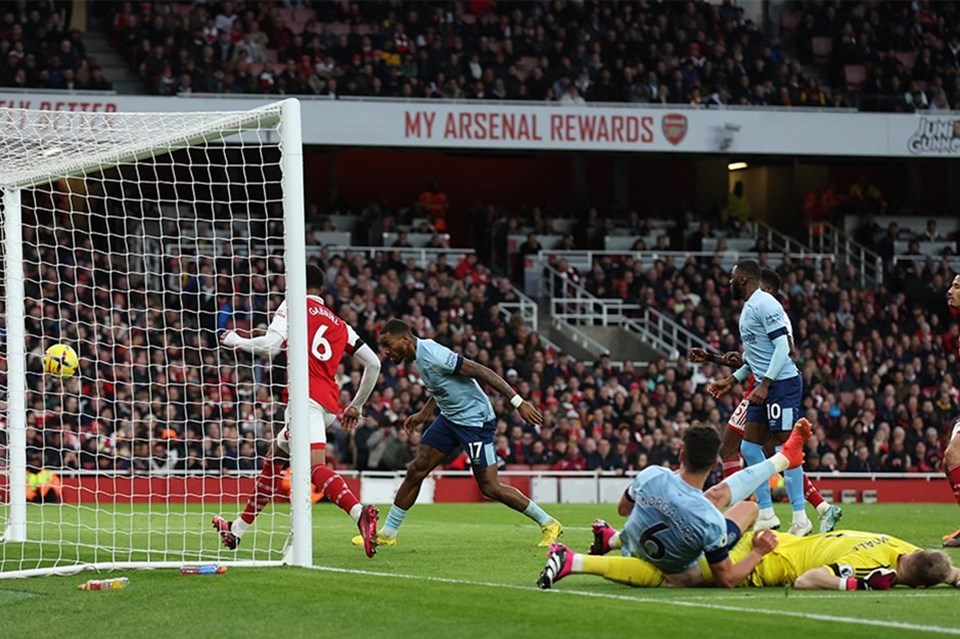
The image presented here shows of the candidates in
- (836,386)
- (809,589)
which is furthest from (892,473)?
(809,589)

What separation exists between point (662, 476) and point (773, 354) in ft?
13.3

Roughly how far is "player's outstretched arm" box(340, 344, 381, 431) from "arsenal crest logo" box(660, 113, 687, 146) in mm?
21415

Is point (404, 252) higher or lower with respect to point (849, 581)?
higher

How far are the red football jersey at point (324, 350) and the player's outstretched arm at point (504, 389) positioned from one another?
1.00 metres

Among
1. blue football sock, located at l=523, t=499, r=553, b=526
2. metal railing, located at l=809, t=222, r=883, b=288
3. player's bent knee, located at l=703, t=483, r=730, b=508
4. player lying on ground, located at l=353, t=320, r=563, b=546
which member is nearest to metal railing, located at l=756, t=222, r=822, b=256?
metal railing, located at l=809, t=222, r=883, b=288

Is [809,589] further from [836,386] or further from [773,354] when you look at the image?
[836,386]

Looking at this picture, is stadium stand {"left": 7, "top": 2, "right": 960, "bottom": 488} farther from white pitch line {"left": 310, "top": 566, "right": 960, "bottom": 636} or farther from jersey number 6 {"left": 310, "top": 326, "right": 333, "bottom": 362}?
white pitch line {"left": 310, "top": 566, "right": 960, "bottom": 636}

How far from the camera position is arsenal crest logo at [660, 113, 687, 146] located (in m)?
33.1

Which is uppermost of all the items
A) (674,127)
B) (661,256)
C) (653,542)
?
(674,127)

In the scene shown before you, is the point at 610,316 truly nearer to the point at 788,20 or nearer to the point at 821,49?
the point at 821,49

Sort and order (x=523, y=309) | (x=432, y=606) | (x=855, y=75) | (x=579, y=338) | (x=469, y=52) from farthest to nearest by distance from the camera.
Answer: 1. (x=855, y=75)
2. (x=469, y=52)
3. (x=579, y=338)
4. (x=523, y=309)
5. (x=432, y=606)

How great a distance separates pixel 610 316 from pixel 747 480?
2258 cm

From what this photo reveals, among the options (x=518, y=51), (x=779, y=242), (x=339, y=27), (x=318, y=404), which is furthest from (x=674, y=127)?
(x=318, y=404)

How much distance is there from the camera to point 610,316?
32.0m
